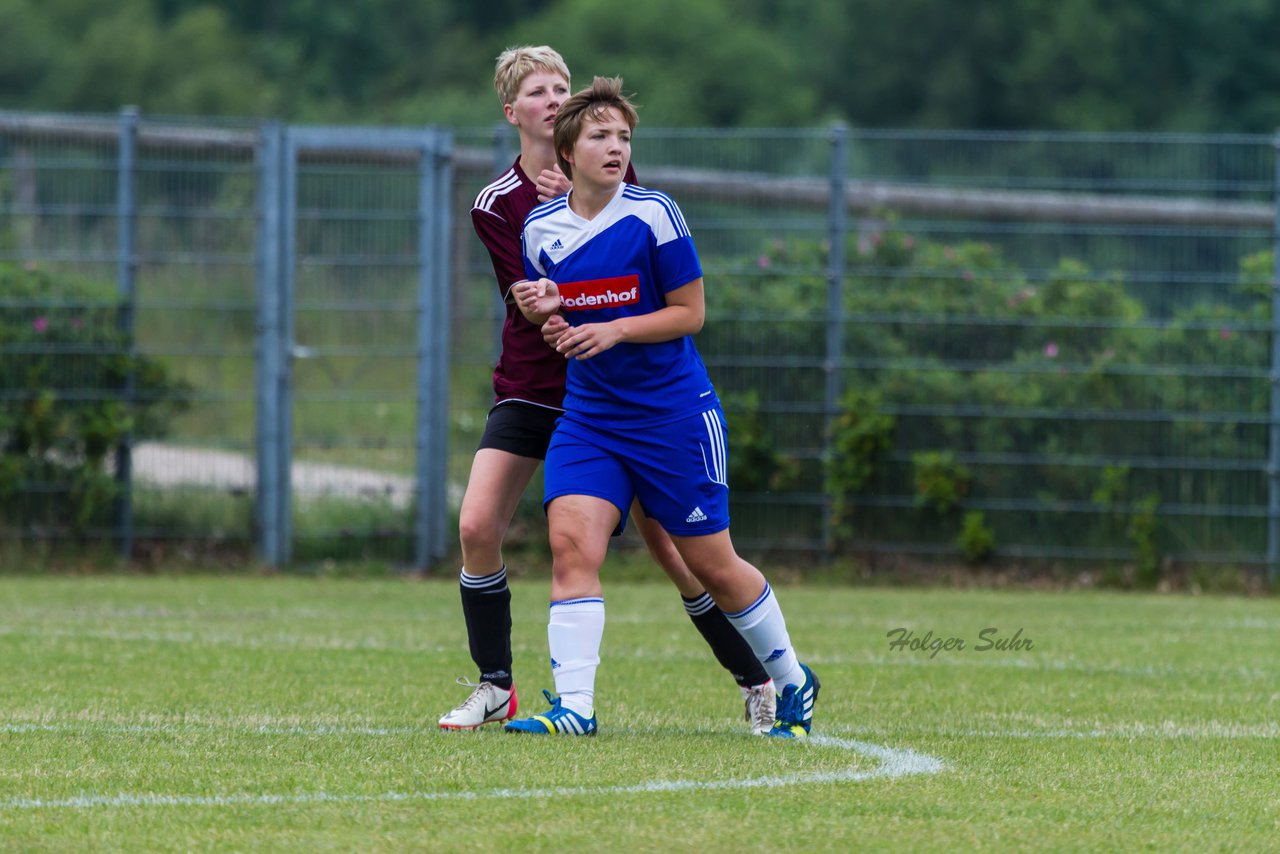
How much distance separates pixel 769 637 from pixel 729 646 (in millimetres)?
313

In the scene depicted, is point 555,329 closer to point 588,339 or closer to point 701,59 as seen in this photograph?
point 588,339

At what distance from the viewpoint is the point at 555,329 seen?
5824mm

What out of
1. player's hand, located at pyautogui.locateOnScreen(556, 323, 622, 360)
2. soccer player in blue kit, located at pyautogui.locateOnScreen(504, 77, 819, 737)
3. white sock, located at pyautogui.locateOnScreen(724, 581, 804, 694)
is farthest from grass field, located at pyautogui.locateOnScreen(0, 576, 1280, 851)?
player's hand, located at pyautogui.locateOnScreen(556, 323, 622, 360)

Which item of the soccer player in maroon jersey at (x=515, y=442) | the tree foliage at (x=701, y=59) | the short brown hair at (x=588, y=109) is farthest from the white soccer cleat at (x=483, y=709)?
the tree foliage at (x=701, y=59)

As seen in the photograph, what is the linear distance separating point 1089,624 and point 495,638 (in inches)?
185

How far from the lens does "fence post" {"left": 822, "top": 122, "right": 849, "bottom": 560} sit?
1260 cm

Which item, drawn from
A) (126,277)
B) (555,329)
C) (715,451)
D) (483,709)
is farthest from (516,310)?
→ (126,277)

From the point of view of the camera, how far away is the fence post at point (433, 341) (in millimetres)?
12664

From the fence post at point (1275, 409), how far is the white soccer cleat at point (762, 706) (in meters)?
6.87

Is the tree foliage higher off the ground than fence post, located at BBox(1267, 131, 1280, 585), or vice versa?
the tree foliage

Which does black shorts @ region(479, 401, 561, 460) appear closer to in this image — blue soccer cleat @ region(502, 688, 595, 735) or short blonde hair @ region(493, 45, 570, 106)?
blue soccer cleat @ region(502, 688, 595, 735)

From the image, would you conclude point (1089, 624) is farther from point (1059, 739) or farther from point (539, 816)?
point (539, 816)

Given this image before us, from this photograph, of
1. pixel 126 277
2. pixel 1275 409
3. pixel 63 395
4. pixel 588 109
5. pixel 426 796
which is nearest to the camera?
pixel 426 796

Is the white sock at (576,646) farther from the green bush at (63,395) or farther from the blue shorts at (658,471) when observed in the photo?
the green bush at (63,395)
